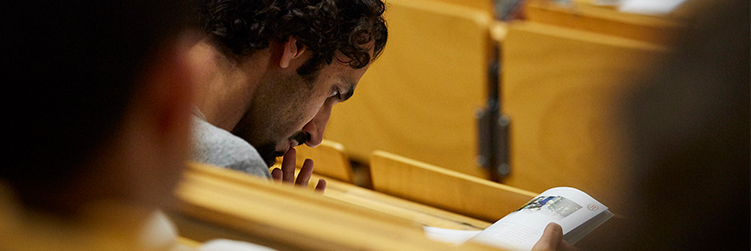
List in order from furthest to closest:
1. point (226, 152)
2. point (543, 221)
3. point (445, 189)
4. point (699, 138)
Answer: point (445, 189)
point (543, 221)
point (226, 152)
point (699, 138)

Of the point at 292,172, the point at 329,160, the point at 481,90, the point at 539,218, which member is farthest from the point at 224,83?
the point at 481,90

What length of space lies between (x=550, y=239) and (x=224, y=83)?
1.77ft

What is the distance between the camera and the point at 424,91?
2018 mm

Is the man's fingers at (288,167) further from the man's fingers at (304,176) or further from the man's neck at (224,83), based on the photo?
the man's neck at (224,83)

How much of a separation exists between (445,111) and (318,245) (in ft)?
5.09

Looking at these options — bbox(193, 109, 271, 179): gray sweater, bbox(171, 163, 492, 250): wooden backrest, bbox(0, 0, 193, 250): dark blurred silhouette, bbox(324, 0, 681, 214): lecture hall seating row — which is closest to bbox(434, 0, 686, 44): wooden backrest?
bbox(324, 0, 681, 214): lecture hall seating row

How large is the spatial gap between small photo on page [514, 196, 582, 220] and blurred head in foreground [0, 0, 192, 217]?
0.70 meters

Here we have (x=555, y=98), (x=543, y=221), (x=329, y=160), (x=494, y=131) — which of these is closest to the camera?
(x=543, y=221)

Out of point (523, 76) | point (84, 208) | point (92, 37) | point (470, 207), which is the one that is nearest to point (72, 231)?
point (84, 208)

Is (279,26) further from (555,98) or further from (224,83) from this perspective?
(555,98)

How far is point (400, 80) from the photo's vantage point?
202cm

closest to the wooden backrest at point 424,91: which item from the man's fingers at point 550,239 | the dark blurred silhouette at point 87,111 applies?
the man's fingers at point 550,239

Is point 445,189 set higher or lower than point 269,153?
lower

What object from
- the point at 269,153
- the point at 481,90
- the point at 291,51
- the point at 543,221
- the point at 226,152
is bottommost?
the point at 543,221
